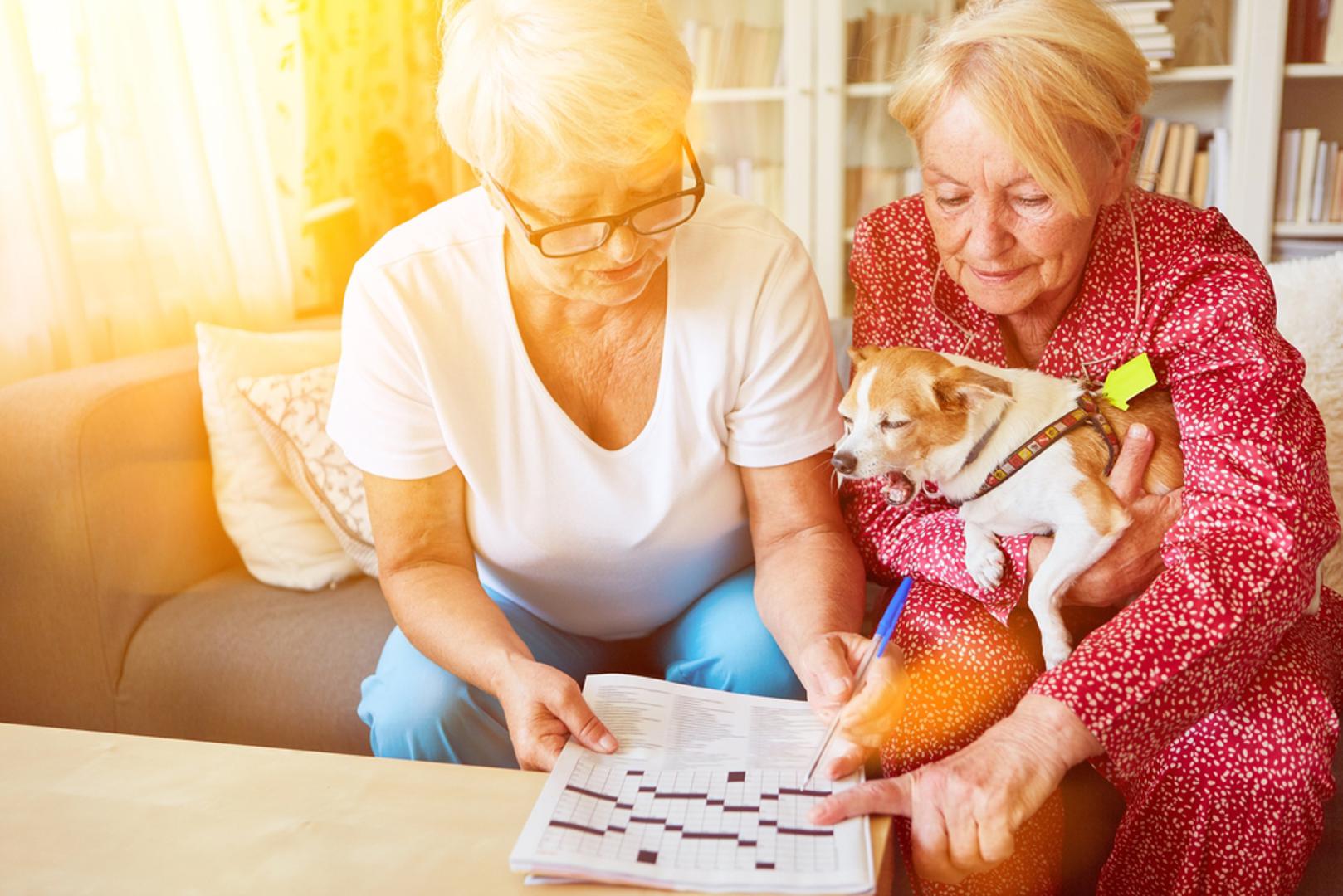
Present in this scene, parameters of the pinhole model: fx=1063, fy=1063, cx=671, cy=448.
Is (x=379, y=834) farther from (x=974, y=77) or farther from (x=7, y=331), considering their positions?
(x=7, y=331)

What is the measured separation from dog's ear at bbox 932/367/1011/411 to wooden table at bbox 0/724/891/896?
52cm

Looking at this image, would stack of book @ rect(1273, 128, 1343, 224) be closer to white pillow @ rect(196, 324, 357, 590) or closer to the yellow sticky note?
the yellow sticky note

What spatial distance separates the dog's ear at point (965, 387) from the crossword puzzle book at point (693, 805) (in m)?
0.41

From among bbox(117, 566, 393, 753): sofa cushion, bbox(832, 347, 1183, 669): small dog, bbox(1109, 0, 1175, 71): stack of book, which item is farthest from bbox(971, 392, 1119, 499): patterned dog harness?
bbox(1109, 0, 1175, 71): stack of book

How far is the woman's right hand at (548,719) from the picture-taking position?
3.15 feet

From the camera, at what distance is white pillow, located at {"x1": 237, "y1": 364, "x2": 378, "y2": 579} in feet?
5.66

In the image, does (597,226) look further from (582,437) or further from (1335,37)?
Result: (1335,37)

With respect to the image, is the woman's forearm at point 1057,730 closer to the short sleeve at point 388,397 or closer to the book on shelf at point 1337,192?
the short sleeve at point 388,397

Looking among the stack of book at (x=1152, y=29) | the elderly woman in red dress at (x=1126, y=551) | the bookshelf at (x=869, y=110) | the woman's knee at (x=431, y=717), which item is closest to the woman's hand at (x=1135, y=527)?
the elderly woman in red dress at (x=1126, y=551)

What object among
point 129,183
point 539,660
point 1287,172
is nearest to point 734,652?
point 539,660

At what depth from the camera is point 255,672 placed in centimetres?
159

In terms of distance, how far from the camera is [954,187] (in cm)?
117

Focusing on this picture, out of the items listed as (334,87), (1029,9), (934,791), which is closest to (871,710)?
(934,791)

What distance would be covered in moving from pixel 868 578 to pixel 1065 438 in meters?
0.34
